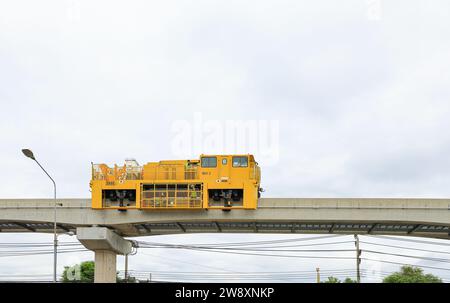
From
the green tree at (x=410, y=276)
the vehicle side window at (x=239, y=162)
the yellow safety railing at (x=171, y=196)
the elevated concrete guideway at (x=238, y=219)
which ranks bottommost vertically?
the green tree at (x=410, y=276)

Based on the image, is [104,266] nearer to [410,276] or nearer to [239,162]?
[239,162]

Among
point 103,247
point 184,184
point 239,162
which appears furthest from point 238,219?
point 103,247

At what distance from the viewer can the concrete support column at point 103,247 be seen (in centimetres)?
5959

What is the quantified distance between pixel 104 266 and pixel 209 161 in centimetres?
2008

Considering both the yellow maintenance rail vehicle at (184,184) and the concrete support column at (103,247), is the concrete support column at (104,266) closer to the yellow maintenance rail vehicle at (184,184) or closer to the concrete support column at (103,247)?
the concrete support column at (103,247)

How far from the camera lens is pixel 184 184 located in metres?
56.1

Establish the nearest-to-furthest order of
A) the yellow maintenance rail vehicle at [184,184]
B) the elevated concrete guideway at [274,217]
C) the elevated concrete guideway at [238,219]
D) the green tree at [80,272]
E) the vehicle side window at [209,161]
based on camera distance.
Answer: the elevated concrete guideway at [274,217]
the elevated concrete guideway at [238,219]
the yellow maintenance rail vehicle at [184,184]
the vehicle side window at [209,161]
the green tree at [80,272]

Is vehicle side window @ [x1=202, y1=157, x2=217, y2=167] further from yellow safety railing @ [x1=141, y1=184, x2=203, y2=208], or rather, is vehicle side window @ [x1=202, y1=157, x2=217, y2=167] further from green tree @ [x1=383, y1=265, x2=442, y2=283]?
green tree @ [x1=383, y1=265, x2=442, y2=283]

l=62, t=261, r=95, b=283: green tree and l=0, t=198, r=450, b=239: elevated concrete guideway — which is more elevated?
l=0, t=198, r=450, b=239: elevated concrete guideway

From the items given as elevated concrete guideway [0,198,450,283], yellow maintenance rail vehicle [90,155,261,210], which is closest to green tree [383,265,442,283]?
elevated concrete guideway [0,198,450,283]

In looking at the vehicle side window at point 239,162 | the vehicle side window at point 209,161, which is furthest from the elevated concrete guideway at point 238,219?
the vehicle side window at point 209,161

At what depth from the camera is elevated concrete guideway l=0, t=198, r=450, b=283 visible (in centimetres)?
5481
